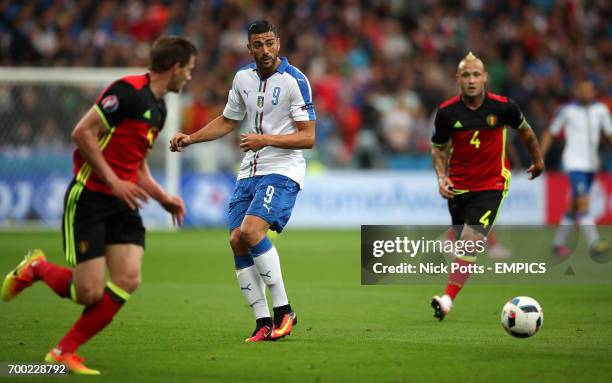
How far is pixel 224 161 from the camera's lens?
73.0ft

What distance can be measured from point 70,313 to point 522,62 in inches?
680

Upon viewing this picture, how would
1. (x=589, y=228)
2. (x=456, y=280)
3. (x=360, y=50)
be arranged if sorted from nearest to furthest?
(x=456, y=280) → (x=589, y=228) → (x=360, y=50)

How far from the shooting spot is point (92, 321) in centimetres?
683

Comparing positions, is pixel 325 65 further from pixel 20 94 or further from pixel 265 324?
pixel 265 324

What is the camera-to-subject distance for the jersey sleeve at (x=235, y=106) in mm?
8766

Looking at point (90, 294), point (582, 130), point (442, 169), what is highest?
point (442, 169)

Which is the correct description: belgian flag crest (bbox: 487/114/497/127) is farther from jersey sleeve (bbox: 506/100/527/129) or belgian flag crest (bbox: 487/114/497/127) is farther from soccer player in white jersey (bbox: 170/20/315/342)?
soccer player in white jersey (bbox: 170/20/315/342)

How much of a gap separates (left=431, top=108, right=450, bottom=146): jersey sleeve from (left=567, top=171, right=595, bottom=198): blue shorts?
20.3 feet

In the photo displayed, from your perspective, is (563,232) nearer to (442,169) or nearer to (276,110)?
(442,169)

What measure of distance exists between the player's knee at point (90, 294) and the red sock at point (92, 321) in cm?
4

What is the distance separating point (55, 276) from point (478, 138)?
4745 mm

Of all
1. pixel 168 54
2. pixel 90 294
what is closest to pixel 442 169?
pixel 168 54

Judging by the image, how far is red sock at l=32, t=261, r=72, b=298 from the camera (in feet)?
23.0

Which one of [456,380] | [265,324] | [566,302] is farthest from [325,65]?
[456,380]
